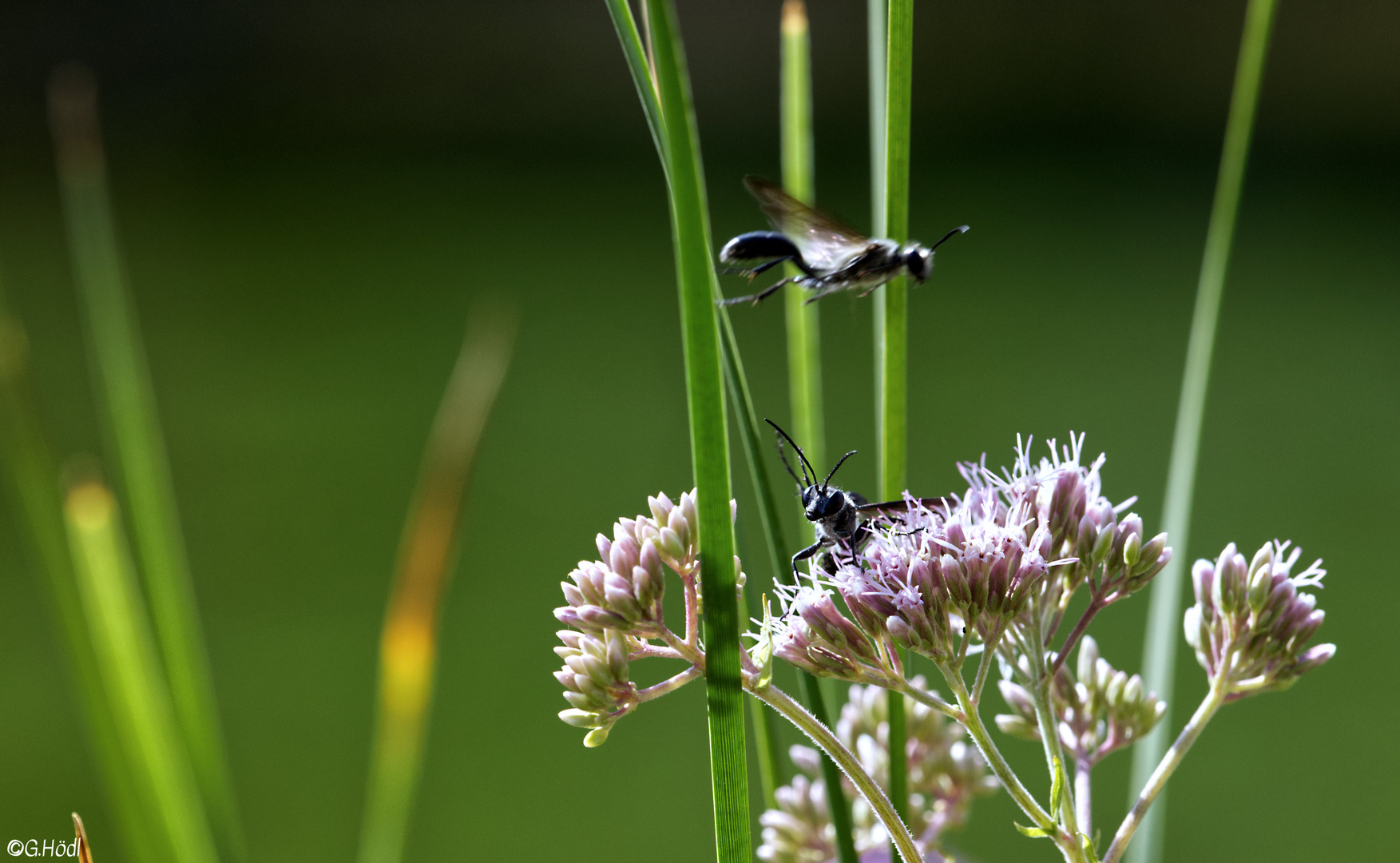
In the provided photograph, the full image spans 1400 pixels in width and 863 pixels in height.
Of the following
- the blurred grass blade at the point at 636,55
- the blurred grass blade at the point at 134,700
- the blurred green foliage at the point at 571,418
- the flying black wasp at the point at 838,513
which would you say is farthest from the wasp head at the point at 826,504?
the blurred green foliage at the point at 571,418

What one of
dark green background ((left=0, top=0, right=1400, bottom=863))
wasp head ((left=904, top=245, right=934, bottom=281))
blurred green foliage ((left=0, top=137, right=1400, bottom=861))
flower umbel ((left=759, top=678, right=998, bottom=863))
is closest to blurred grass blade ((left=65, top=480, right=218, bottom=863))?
flower umbel ((left=759, top=678, right=998, bottom=863))

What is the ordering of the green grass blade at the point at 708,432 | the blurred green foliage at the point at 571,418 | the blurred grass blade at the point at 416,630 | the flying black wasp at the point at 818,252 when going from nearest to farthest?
1. the green grass blade at the point at 708,432
2. the flying black wasp at the point at 818,252
3. the blurred grass blade at the point at 416,630
4. the blurred green foliage at the point at 571,418

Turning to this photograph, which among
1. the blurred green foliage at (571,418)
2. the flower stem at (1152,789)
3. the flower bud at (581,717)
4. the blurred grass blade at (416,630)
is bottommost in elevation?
the flower stem at (1152,789)

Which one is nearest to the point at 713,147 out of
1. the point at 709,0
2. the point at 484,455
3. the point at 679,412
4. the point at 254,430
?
the point at 709,0

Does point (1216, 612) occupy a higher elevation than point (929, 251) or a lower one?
lower

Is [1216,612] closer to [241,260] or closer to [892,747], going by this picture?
[892,747]

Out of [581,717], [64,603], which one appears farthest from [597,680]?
[64,603]

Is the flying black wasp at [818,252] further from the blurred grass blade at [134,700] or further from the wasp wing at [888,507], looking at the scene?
the blurred grass blade at [134,700]

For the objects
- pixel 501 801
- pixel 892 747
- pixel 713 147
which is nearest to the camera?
pixel 892 747
